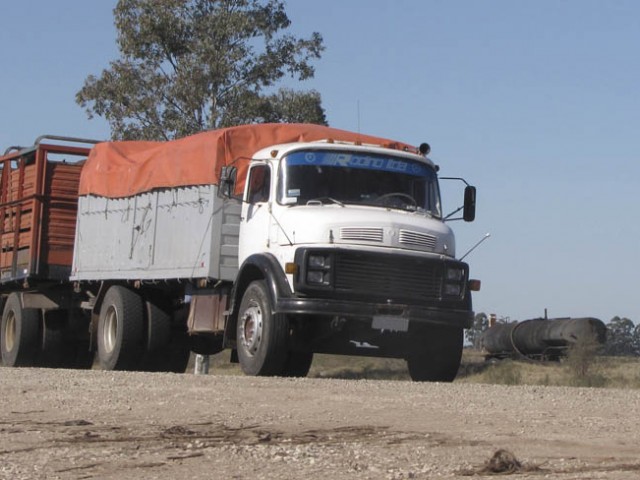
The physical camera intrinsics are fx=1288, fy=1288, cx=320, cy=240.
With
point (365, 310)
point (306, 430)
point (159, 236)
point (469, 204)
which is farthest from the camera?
point (159, 236)

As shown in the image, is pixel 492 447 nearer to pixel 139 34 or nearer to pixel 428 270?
pixel 428 270

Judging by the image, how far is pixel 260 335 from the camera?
48.4ft

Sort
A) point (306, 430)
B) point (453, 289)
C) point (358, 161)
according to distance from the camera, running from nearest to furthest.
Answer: point (306, 430) → point (453, 289) → point (358, 161)

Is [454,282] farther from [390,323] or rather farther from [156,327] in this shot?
[156,327]

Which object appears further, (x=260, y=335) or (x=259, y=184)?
(x=259, y=184)

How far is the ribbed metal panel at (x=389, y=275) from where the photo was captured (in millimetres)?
14484

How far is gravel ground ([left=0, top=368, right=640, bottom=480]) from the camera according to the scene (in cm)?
756

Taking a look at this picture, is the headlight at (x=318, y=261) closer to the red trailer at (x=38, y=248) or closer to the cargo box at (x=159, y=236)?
the cargo box at (x=159, y=236)

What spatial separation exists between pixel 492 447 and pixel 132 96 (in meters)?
29.5

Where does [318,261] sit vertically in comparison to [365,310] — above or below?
above

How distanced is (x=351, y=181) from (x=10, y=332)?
903 centimetres

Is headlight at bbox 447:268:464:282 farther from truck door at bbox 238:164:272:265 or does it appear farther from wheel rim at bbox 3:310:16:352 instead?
wheel rim at bbox 3:310:16:352

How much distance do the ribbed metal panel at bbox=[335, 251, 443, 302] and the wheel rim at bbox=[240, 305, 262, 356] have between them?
110 centimetres

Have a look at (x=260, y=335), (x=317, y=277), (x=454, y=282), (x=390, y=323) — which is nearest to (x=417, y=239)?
(x=454, y=282)
